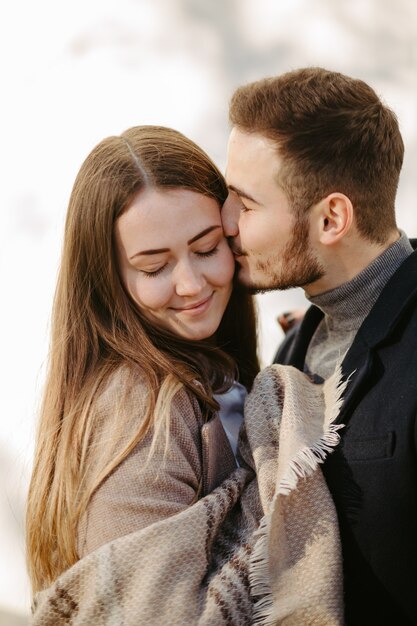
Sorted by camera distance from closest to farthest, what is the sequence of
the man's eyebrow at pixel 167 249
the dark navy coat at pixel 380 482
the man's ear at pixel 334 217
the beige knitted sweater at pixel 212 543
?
the beige knitted sweater at pixel 212 543 < the dark navy coat at pixel 380 482 < the man's eyebrow at pixel 167 249 < the man's ear at pixel 334 217

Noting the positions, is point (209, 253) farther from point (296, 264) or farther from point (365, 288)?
point (365, 288)

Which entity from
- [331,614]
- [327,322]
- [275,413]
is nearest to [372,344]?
[275,413]

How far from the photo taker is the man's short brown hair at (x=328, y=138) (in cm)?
213

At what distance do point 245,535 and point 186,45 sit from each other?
3167 mm

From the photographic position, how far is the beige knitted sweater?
1640 mm

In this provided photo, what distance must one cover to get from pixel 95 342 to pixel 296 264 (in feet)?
1.86

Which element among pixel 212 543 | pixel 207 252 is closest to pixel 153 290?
pixel 207 252

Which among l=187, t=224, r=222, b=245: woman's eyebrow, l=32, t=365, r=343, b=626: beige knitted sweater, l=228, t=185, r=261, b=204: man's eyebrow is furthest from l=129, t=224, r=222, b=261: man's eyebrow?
l=32, t=365, r=343, b=626: beige knitted sweater

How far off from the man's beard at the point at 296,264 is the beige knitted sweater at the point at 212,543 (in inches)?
17.6

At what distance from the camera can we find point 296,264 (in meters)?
2.18

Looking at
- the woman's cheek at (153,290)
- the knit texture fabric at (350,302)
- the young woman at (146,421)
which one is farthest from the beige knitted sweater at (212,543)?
the knit texture fabric at (350,302)

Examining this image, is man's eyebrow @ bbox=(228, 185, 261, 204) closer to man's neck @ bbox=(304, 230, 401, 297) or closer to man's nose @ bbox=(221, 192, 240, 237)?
man's nose @ bbox=(221, 192, 240, 237)

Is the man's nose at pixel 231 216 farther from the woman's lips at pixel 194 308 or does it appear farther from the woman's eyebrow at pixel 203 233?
the woman's lips at pixel 194 308

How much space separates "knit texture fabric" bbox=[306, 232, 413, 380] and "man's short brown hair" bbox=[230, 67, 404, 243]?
0.06 metres
